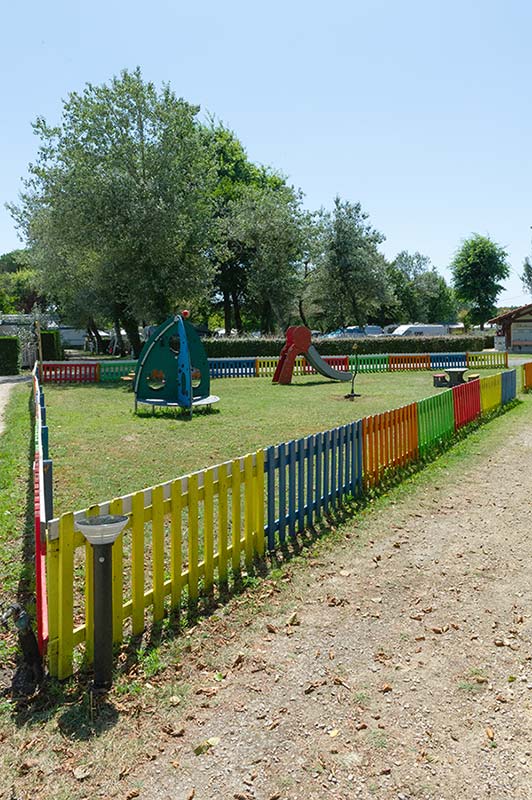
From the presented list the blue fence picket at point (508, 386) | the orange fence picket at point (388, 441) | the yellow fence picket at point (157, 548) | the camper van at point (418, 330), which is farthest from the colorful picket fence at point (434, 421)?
the camper van at point (418, 330)

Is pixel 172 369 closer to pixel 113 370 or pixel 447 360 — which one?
pixel 113 370

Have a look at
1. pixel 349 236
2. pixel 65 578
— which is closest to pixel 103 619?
pixel 65 578

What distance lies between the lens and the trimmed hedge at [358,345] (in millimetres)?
36438

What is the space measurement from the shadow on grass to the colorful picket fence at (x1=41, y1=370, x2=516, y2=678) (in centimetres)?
6

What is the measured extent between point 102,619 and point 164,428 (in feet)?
31.1

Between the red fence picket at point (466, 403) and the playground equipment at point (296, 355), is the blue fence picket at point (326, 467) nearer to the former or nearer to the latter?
the red fence picket at point (466, 403)

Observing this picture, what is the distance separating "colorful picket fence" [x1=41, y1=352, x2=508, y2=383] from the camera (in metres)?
26.3

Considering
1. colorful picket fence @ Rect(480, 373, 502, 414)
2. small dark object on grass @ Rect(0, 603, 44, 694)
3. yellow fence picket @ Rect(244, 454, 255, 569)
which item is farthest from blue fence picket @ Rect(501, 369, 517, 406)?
small dark object on grass @ Rect(0, 603, 44, 694)

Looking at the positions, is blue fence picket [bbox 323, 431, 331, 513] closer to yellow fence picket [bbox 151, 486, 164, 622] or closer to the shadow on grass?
the shadow on grass

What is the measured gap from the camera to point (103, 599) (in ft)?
12.5

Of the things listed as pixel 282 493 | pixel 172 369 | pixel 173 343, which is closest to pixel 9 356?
pixel 173 343

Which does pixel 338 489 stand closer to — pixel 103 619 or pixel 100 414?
pixel 103 619

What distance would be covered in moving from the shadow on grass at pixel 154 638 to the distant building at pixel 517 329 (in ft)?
137

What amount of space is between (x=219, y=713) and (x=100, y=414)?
1272 centimetres
